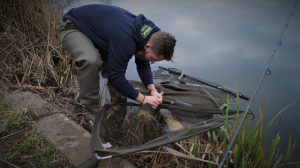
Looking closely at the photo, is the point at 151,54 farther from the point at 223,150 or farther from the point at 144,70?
the point at 223,150

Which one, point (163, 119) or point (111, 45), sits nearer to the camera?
point (111, 45)

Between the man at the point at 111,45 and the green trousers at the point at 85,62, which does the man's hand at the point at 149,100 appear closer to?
the man at the point at 111,45

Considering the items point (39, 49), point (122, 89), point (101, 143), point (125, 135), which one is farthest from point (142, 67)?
point (39, 49)

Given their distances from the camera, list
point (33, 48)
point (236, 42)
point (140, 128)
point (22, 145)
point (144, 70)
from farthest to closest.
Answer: point (236, 42), point (33, 48), point (144, 70), point (140, 128), point (22, 145)

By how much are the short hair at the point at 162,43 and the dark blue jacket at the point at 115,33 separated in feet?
0.26

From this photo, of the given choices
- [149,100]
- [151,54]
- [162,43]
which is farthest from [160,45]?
[149,100]

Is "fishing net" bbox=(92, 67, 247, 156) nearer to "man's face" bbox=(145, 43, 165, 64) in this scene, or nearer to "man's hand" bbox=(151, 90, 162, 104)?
"man's hand" bbox=(151, 90, 162, 104)

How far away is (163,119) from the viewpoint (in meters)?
2.77

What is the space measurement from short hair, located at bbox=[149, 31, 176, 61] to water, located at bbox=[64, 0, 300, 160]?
1.74 metres

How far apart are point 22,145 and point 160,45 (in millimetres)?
A: 1199

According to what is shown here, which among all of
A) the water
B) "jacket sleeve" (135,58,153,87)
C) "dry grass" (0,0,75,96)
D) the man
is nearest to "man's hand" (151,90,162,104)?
the man

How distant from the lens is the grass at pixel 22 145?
220 cm

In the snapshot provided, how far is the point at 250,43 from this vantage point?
5199mm

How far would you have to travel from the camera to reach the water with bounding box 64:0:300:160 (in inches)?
173
